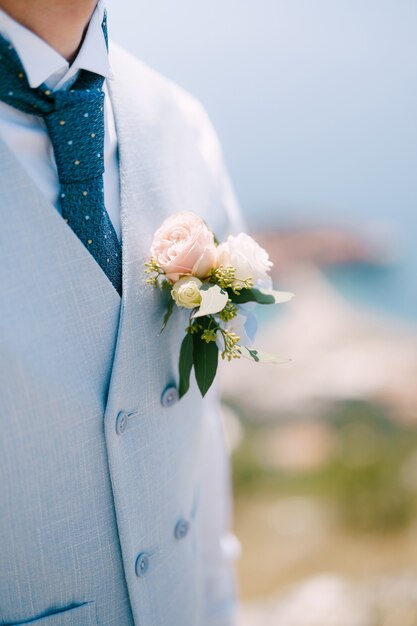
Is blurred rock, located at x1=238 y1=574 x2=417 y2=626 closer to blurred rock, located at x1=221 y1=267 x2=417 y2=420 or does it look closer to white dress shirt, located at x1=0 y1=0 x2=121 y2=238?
white dress shirt, located at x1=0 y1=0 x2=121 y2=238

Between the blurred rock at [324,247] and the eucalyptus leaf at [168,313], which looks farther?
the blurred rock at [324,247]

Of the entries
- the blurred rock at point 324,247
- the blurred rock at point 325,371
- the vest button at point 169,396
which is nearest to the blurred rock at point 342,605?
the vest button at point 169,396

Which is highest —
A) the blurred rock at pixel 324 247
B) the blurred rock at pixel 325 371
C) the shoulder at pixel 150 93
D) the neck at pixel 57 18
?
the neck at pixel 57 18

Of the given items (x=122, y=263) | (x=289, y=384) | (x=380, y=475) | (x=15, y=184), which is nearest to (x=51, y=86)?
(x=15, y=184)

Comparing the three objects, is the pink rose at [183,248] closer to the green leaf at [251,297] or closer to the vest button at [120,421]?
the green leaf at [251,297]

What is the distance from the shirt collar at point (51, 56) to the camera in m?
0.95

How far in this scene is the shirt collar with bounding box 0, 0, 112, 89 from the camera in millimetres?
948

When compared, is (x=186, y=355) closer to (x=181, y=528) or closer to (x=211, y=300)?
(x=211, y=300)

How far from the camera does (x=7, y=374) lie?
0.94 metres

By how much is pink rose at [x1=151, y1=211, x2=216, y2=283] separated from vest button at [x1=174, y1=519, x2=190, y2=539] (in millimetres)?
447

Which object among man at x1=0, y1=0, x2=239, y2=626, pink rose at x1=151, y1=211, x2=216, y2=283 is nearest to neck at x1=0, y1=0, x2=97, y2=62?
man at x1=0, y1=0, x2=239, y2=626

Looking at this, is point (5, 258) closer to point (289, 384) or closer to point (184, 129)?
point (184, 129)

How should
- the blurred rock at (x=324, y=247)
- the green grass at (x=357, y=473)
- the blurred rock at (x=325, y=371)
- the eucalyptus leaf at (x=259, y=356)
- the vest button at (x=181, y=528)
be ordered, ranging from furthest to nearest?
1. the blurred rock at (x=324, y=247)
2. the blurred rock at (x=325, y=371)
3. the green grass at (x=357, y=473)
4. the vest button at (x=181, y=528)
5. the eucalyptus leaf at (x=259, y=356)

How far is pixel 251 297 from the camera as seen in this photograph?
111 cm
